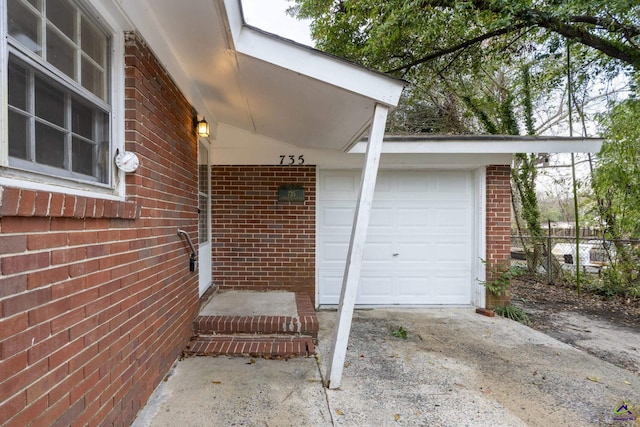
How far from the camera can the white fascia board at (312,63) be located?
216 cm

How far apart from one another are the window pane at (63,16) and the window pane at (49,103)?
0.33 meters

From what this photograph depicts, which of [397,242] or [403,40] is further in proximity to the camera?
[403,40]

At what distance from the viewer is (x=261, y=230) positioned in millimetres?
4500

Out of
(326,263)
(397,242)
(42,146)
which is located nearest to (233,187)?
(326,263)

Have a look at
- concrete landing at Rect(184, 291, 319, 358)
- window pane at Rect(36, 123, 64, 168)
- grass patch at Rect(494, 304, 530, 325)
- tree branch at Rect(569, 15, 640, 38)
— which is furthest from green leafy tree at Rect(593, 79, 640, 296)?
window pane at Rect(36, 123, 64, 168)

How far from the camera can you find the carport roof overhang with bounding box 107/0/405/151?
2.01 metres

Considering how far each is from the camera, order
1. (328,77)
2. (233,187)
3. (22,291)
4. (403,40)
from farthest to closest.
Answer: (403,40) → (233,187) → (328,77) → (22,291)

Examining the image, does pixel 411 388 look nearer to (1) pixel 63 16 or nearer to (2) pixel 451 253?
(2) pixel 451 253

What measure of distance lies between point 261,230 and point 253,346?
1854 millimetres

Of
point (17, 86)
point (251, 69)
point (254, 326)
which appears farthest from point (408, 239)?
point (17, 86)

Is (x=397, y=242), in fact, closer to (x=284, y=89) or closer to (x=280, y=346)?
(x=280, y=346)

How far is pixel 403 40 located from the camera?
223 inches

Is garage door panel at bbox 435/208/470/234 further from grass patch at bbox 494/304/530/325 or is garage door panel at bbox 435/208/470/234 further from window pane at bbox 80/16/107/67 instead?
window pane at bbox 80/16/107/67

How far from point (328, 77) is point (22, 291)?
2112 millimetres
